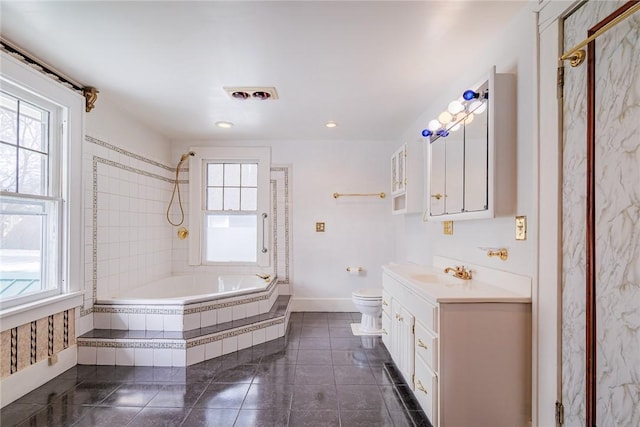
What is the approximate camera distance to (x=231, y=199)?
4238mm

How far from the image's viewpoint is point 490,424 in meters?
1.61

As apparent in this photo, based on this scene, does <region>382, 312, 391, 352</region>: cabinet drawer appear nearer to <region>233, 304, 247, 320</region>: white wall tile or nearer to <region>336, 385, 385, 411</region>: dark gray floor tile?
<region>336, 385, 385, 411</region>: dark gray floor tile

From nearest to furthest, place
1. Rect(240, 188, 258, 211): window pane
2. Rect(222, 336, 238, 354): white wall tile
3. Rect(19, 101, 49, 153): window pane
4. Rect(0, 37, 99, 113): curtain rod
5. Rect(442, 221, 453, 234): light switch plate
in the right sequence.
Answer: Rect(0, 37, 99, 113): curtain rod
Rect(19, 101, 49, 153): window pane
Rect(442, 221, 453, 234): light switch plate
Rect(222, 336, 238, 354): white wall tile
Rect(240, 188, 258, 211): window pane

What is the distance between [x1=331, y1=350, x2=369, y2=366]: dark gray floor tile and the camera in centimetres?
264

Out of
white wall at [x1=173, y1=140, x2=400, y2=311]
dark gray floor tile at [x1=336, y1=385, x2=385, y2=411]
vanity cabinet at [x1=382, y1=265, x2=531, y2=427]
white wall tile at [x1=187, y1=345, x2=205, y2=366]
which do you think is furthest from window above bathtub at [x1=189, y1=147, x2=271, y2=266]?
vanity cabinet at [x1=382, y1=265, x2=531, y2=427]

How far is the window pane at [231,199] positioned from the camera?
13.9 feet

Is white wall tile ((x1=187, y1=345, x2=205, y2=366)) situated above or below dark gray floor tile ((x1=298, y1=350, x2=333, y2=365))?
above

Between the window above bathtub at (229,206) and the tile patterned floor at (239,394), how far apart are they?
1.59 meters

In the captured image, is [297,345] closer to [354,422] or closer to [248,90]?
[354,422]

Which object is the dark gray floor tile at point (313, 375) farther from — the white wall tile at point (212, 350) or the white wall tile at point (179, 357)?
the white wall tile at point (179, 357)

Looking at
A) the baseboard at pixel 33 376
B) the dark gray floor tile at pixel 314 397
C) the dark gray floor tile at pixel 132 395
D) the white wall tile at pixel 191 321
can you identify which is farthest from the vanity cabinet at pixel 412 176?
the baseboard at pixel 33 376

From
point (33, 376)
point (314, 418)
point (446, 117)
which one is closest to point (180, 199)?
point (33, 376)

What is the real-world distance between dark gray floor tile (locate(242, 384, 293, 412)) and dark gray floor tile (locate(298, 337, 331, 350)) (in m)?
0.70

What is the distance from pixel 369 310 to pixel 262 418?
1.62 metres
